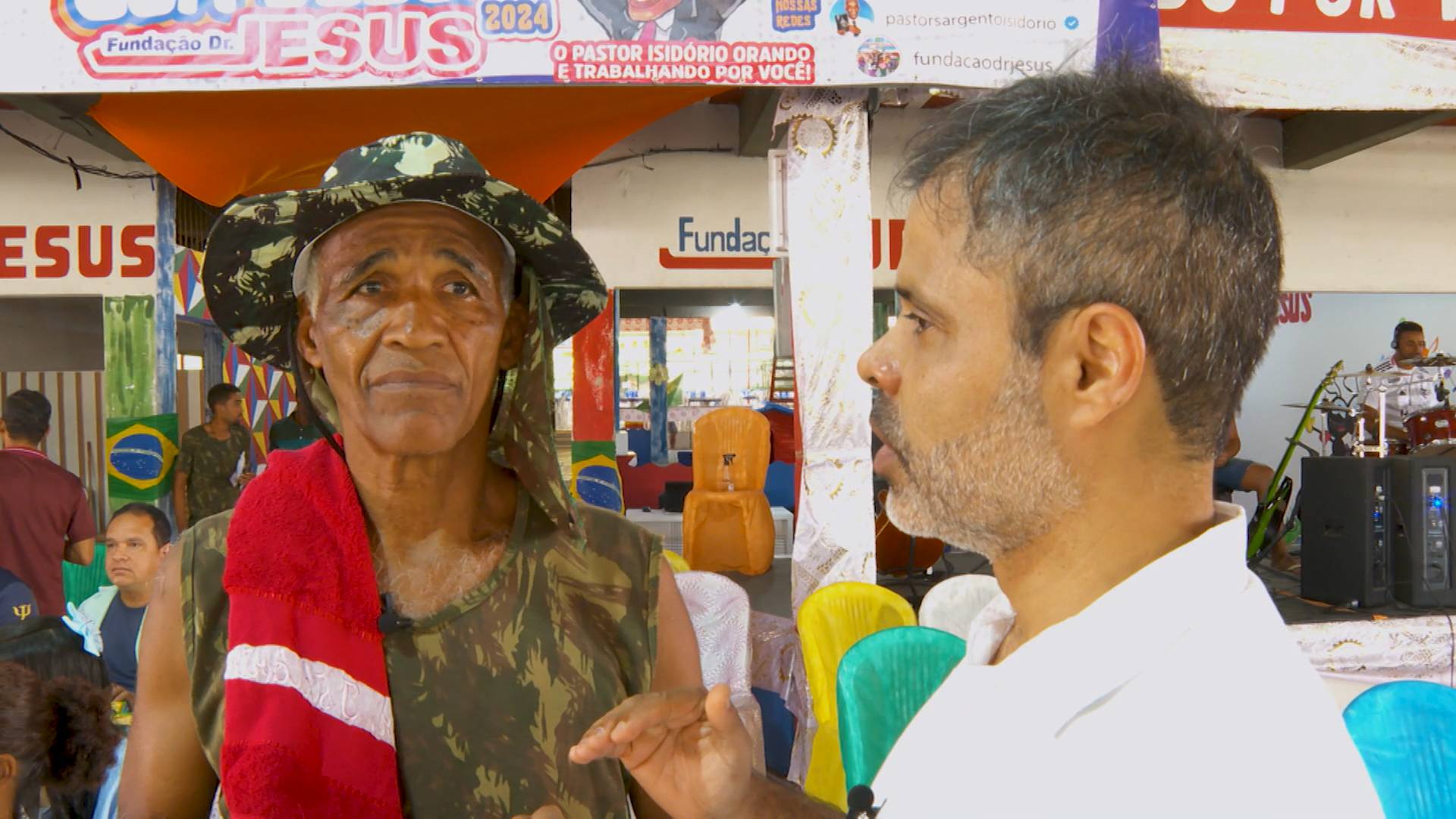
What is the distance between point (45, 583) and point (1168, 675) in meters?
4.98

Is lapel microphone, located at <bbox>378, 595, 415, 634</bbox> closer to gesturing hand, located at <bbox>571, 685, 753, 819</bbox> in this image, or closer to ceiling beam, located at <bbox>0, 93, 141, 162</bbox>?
gesturing hand, located at <bbox>571, 685, 753, 819</bbox>

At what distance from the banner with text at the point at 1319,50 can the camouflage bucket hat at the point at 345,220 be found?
352 cm

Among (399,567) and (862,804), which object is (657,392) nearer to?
(399,567)

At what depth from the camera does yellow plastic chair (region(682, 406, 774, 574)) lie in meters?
5.73

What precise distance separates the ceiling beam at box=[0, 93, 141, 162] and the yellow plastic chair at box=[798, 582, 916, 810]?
442 cm

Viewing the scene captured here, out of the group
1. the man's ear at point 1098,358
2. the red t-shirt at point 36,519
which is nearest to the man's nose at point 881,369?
the man's ear at point 1098,358

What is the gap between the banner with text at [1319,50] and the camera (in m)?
3.90

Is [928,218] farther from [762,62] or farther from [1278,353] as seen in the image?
[1278,353]

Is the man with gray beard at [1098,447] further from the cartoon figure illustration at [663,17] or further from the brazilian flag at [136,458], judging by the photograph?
the brazilian flag at [136,458]

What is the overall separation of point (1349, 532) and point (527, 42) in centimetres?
455

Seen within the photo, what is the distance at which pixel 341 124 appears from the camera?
200 inches

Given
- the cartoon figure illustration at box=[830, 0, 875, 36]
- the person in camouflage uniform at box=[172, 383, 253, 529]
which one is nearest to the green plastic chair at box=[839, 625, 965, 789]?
the cartoon figure illustration at box=[830, 0, 875, 36]

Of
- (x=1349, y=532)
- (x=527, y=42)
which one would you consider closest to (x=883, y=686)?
(x=527, y=42)

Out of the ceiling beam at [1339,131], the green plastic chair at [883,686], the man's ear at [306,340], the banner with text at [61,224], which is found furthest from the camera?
the ceiling beam at [1339,131]
